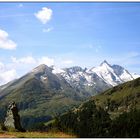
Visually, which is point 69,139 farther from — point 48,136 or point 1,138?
point 1,138

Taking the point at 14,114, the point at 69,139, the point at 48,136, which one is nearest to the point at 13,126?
the point at 14,114

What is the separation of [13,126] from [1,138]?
1471cm

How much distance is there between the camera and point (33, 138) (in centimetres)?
2959

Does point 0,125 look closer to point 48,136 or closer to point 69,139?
point 48,136

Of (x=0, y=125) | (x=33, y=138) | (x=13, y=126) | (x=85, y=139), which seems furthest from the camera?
(x=13, y=126)

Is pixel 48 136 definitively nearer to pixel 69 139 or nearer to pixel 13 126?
pixel 69 139

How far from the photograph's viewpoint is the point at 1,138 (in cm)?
2902

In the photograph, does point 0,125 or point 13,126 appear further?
point 13,126

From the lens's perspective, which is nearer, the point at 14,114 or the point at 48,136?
the point at 48,136

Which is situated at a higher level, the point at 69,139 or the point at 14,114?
the point at 14,114

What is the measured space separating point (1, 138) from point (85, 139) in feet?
26.0

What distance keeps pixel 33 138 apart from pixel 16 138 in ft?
5.29

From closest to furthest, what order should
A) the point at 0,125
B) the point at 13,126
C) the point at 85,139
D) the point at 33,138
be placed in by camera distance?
1. the point at 85,139
2. the point at 33,138
3. the point at 0,125
4. the point at 13,126

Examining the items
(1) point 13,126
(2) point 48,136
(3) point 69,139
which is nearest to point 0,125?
(1) point 13,126
